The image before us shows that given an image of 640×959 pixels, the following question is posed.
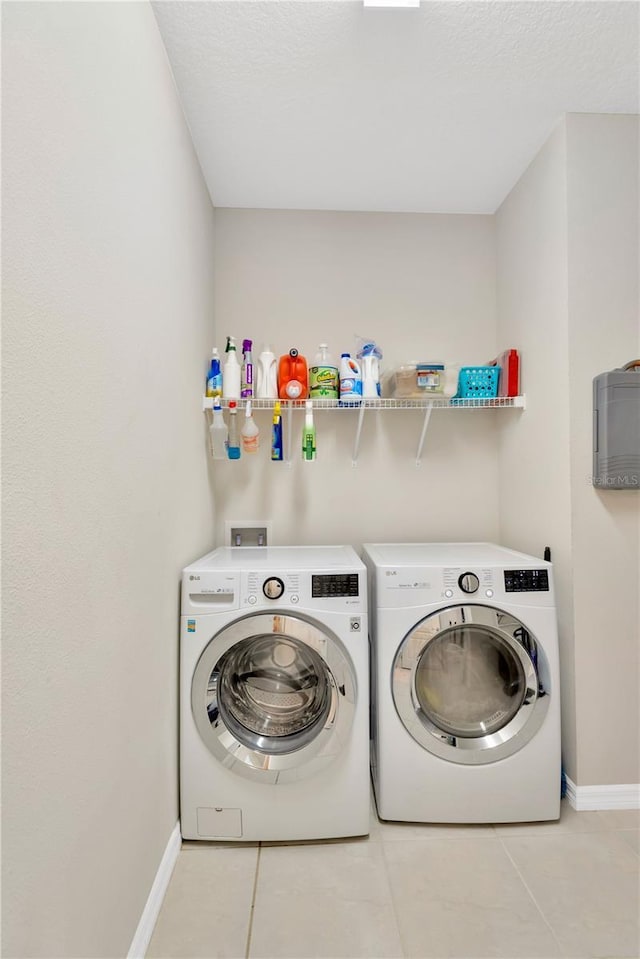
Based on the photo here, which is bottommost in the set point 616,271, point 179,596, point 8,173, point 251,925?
point 251,925

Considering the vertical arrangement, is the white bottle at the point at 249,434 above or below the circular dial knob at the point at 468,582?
above

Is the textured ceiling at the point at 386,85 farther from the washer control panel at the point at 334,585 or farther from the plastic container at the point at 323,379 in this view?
the washer control panel at the point at 334,585

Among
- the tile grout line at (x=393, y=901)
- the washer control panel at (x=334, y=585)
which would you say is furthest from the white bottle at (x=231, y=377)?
the tile grout line at (x=393, y=901)

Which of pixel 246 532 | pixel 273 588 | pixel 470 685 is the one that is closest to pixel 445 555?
pixel 470 685

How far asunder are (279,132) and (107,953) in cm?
255

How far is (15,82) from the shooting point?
736 millimetres

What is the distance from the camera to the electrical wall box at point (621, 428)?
1.76m

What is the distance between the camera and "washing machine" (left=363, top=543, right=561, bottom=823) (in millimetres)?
1749

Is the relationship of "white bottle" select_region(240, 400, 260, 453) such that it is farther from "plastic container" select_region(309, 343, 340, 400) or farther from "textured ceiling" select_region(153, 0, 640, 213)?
"textured ceiling" select_region(153, 0, 640, 213)

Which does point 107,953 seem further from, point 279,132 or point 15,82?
point 279,132

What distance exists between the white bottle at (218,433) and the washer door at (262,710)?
0.81m

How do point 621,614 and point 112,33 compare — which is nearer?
point 112,33

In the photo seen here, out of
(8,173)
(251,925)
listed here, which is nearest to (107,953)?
(251,925)

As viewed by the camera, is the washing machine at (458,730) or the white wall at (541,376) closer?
the washing machine at (458,730)
